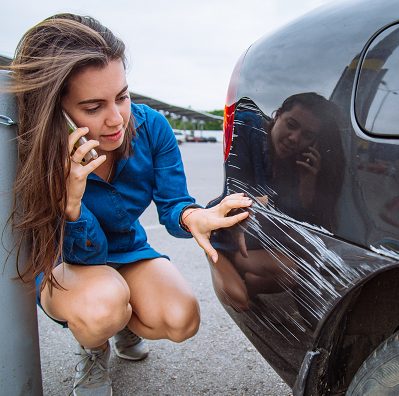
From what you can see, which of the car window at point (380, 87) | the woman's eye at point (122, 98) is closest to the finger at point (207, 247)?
the woman's eye at point (122, 98)

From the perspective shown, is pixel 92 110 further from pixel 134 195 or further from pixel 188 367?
pixel 188 367

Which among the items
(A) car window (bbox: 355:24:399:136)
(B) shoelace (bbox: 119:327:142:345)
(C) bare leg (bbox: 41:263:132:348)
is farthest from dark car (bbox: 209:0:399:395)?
(B) shoelace (bbox: 119:327:142:345)

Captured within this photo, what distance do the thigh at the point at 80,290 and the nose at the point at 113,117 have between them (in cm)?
53

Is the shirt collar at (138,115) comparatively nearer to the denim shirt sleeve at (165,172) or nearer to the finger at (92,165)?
the denim shirt sleeve at (165,172)

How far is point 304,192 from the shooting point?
1.10m

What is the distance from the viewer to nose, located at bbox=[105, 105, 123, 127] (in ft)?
4.80

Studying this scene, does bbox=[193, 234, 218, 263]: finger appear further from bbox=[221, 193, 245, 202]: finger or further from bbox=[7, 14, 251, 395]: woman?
bbox=[221, 193, 245, 202]: finger

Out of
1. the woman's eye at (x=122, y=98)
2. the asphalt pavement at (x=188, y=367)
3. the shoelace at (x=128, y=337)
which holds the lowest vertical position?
the asphalt pavement at (x=188, y=367)

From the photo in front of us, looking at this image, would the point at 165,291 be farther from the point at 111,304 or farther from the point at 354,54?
the point at 354,54

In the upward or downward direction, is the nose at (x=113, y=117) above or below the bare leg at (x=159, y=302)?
above

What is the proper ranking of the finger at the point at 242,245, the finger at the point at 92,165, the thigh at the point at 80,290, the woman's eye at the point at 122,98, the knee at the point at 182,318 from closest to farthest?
the finger at the point at 242,245 < the finger at the point at 92,165 < the woman's eye at the point at 122,98 < the thigh at the point at 80,290 < the knee at the point at 182,318

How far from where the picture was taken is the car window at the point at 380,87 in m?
0.95

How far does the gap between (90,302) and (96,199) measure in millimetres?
349

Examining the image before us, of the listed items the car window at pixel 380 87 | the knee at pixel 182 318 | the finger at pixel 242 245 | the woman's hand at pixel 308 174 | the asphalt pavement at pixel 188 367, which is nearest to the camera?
the car window at pixel 380 87
